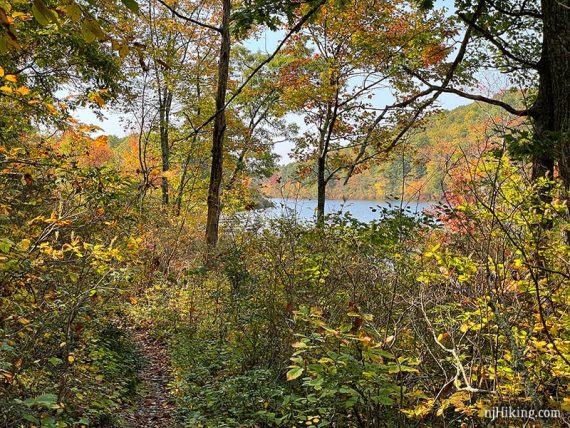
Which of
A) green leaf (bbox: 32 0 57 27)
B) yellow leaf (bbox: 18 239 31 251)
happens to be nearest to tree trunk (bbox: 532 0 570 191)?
green leaf (bbox: 32 0 57 27)

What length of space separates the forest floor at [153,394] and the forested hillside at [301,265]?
0.14ft

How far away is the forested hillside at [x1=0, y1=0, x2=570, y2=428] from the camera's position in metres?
2.57

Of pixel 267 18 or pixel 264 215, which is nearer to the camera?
pixel 267 18

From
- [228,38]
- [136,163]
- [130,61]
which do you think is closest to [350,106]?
[228,38]

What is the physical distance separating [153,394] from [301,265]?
2905 mm

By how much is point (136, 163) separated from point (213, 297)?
2028cm

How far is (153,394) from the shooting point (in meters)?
5.89

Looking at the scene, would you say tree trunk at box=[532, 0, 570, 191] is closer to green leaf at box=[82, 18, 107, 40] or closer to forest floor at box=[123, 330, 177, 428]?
green leaf at box=[82, 18, 107, 40]

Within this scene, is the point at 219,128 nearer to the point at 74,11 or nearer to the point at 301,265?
the point at 301,265

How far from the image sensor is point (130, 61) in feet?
48.1

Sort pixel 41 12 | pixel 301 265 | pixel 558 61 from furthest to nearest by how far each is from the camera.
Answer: pixel 301 265
pixel 558 61
pixel 41 12

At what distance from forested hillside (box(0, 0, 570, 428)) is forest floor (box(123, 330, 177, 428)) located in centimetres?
4

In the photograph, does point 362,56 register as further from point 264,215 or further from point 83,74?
point 83,74

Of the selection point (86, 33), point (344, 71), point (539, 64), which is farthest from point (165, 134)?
point (86, 33)
